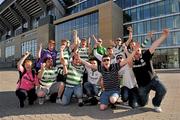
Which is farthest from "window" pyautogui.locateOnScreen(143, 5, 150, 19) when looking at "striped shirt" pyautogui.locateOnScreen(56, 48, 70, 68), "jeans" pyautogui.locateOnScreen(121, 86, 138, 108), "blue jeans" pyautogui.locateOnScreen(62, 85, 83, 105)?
"jeans" pyautogui.locateOnScreen(121, 86, 138, 108)

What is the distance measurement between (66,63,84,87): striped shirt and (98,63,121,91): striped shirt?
95 centimetres

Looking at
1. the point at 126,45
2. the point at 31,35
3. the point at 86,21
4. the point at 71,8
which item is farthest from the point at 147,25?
the point at 126,45

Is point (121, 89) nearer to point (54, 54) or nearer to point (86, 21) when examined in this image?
point (54, 54)

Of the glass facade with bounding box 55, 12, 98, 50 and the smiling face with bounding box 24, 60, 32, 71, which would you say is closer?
the smiling face with bounding box 24, 60, 32, 71

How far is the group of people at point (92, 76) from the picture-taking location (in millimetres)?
6992

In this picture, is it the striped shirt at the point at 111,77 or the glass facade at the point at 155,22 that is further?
the glass facade at the point at 155,22

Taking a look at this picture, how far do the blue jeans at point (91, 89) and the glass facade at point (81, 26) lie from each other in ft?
144

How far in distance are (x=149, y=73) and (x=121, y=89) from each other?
2.89ft

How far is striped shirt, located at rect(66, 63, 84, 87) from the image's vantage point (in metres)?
7.93

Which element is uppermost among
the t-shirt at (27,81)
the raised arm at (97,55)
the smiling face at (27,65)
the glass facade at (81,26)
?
the glass facade at (81,26)

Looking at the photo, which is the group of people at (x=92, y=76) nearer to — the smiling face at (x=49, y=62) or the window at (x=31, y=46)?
the smiling face at (x=49, y=62)

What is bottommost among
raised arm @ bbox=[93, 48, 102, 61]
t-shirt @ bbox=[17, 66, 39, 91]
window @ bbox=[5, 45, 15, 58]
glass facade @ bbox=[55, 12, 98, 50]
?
t-shirt @ bbox=[17, 66, 39, 91]

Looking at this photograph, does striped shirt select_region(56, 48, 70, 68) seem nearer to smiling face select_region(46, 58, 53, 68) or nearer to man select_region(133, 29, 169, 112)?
smiling face select_region(46, 58, 53, 68)

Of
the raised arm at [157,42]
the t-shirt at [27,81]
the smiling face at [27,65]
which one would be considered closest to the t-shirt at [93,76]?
the t-shirt at [27,81]
